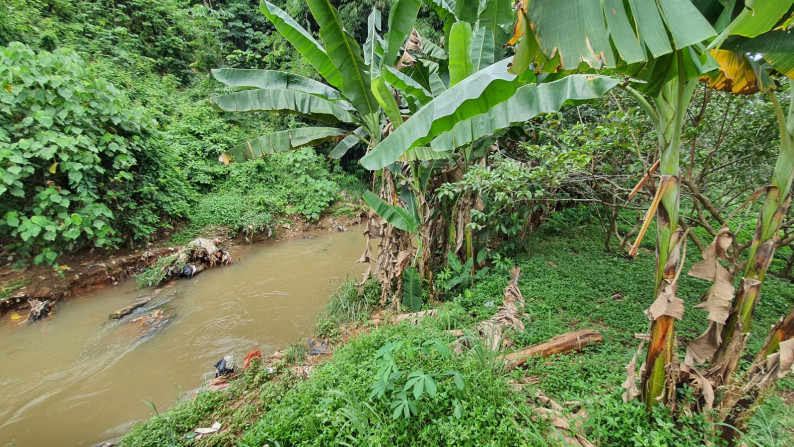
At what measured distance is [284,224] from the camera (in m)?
8.72

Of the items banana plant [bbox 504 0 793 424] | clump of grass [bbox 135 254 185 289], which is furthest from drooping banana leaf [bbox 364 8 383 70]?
clump of grass [bbox 135 254 185 289]

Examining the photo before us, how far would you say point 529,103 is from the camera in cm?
204

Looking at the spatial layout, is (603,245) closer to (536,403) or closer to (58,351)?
(536,403)

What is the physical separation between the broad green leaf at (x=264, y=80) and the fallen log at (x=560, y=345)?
3.53 m

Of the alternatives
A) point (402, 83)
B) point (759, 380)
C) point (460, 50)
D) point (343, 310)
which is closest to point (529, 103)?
point (460, 50)

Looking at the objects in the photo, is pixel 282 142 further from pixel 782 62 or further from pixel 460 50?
pixel 782 62

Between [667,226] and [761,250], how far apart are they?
0.56 m

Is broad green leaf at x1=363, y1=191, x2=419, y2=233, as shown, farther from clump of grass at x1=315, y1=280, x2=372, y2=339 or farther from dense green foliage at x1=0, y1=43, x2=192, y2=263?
dense green foliage at x1=0, y1=43, x2=192, y2=263

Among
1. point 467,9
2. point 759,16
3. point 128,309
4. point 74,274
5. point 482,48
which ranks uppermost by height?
point 467,9

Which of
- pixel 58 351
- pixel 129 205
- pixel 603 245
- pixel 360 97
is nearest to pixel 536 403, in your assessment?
pixel 360 97

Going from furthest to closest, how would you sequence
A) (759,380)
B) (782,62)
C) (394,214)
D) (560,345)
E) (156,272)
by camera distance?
(156,272)
(394,214)
(560,345)
(759,380)
(782,62)

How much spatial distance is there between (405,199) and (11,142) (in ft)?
18.8

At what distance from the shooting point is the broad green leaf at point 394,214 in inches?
140

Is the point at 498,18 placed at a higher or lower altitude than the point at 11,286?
higher
